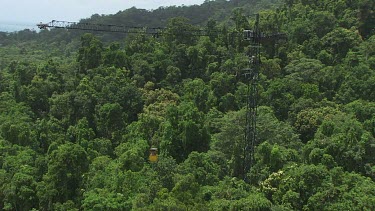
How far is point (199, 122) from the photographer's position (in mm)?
28312

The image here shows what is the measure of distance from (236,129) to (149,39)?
23090 mm

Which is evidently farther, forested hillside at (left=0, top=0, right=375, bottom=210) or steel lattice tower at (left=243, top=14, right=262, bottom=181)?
steel lattice tower at (left=243, top=14, right=262, bottom=181)

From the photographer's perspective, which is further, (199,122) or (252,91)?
(199,122)

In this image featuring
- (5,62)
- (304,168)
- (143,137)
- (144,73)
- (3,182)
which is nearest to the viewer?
(304,168)

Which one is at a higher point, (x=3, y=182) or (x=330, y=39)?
(x=330, y=39)

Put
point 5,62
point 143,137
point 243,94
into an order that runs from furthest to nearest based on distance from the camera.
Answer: point 5,62
point 243,94
point 143,137

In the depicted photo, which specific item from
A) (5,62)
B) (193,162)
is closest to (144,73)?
(193,162)

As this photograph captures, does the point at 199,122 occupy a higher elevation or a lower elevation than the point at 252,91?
lower

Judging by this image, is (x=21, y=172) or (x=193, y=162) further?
(x=21, y=172)

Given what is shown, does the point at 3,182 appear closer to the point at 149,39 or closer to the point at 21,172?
the point at 21,172

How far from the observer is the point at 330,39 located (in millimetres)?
38469

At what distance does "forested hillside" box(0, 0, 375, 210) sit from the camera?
65.6 feet

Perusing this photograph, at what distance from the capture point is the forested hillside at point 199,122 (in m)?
20.0

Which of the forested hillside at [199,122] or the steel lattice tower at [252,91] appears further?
the steel lattice tower at [252,91]
